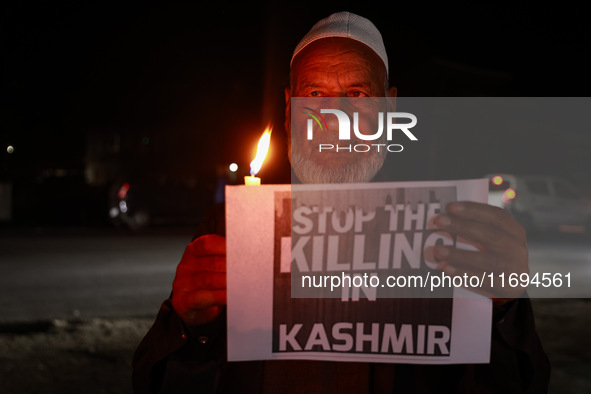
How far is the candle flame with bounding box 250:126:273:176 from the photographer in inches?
47.9

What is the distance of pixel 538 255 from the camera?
406 inches

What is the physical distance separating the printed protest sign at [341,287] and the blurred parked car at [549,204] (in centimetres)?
1357

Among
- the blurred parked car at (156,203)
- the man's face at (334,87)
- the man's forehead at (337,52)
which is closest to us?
the man's face at (334,87)

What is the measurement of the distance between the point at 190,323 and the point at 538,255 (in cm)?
1043

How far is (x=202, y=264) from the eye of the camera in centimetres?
121

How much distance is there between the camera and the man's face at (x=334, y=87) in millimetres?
1540

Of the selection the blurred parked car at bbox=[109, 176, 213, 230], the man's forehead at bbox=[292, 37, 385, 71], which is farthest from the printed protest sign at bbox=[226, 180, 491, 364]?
the blurred parked car at bbox=[109, 176, 213, 230]

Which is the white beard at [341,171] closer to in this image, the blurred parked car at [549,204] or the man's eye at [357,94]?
the man's eye at [357,94]

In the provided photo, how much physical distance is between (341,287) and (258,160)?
37 cm

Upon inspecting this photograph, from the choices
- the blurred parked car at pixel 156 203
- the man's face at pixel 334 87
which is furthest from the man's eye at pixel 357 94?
the blurred parked car at pixel 156 203

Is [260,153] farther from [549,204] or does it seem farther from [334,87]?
[549,204]

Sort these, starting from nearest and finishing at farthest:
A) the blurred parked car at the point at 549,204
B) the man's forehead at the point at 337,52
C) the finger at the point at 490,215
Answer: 1. the finger at the point at 490,215
2. the man's forehead at the point at 337,52
3. the blurred parked car at the point at 549,204

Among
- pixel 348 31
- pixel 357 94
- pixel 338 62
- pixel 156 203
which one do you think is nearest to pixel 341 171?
pixel 357 94

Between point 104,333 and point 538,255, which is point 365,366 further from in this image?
point 538,255
